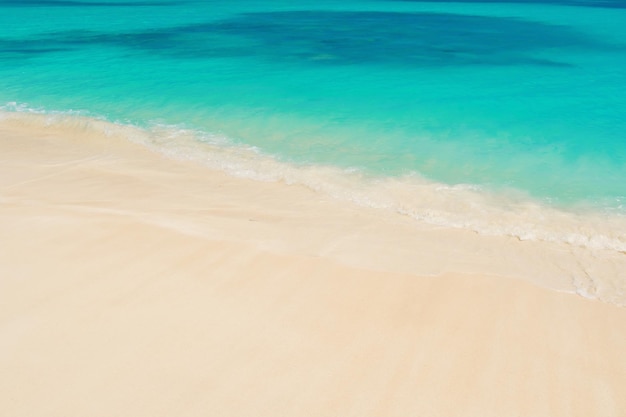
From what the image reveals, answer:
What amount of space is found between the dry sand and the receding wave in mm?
403

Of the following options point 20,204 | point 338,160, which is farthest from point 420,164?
point 20,204

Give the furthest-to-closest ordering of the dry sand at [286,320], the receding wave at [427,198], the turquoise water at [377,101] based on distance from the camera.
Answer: the turquoise water at [377,101] → the receding wave at [427,198] → the dry sand at [286,320]

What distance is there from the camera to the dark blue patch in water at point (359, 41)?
17.4m

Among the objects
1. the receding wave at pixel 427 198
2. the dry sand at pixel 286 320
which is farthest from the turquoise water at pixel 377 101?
the dry sand at pixel 286 320

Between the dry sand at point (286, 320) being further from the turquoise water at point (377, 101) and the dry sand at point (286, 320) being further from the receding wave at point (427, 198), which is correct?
the turquoise water at point (377, 101)

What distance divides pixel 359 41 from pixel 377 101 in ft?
31.7

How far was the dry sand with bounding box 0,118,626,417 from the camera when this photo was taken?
3.26 meters

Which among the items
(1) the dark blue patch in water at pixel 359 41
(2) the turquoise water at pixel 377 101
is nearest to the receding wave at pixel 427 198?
(2) the turquoise water at pixel 377 101

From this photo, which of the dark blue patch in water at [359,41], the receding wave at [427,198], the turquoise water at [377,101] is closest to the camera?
the receding wave at [427,198]

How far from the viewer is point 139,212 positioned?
5801 millimetres

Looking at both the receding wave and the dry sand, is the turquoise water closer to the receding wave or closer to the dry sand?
the receding wave

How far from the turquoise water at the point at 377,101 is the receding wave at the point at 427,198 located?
0.04 m

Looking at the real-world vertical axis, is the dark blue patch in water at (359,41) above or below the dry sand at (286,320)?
above

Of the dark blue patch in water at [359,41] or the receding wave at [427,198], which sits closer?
the receding wave at [427,198]
